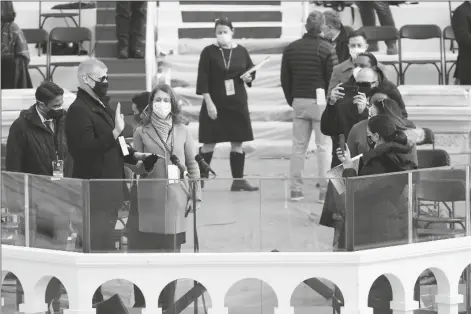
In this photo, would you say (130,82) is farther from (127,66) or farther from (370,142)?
(370,142)

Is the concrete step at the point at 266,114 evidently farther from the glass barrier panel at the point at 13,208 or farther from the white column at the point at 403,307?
the white column at the point at 403,307

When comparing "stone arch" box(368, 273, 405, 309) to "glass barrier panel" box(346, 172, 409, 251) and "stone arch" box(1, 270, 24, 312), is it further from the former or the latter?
"stone arch" box(1, 270, 24, 312)

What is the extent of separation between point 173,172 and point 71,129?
82 cm

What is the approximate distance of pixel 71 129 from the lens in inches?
456

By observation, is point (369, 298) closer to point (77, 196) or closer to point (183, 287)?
point (183, 287)

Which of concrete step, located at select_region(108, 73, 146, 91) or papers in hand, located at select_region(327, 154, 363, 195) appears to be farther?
concrete step, located at select_region(108, 73, 146, 91)

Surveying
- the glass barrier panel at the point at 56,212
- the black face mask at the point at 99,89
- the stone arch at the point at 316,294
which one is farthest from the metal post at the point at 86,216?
the stone arch at the point at 316,294

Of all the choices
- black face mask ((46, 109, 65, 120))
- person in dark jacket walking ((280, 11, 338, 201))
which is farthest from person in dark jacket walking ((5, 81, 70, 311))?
person in dark jacket walking ((280, 11, 338, 201))

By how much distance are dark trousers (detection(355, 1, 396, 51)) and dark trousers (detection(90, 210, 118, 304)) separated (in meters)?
9.31

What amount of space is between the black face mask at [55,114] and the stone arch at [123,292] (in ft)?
4.38

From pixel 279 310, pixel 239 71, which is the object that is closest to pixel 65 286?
pixel 279 310

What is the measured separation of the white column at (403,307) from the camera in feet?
37.1

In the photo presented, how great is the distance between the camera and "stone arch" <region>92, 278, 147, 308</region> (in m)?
11.3

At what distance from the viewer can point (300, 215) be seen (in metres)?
11.1
